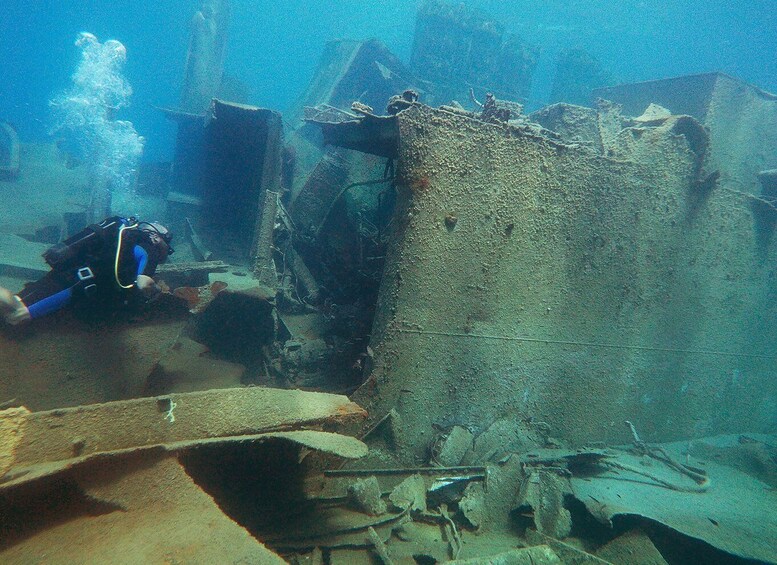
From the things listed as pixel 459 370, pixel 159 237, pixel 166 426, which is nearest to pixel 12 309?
pixel 159 237

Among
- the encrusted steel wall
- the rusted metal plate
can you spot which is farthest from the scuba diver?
the encrusted steel wall

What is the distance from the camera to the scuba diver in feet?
11.1

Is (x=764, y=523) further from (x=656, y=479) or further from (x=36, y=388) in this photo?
(x=36, y=388)

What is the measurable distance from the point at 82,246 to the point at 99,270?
249 mm

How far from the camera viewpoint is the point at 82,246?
3.54 m

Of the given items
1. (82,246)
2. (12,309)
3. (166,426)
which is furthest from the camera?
(82,246)

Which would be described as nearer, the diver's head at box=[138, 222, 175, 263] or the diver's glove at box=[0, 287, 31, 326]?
the diver's glove at box=[0, 287, 31, 326]

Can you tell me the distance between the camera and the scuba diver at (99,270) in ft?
11.1

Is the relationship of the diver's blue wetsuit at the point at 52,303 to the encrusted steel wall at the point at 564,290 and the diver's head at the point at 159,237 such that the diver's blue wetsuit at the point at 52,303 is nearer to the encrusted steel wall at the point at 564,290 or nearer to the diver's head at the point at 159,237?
the diver's head at the point at 159,237

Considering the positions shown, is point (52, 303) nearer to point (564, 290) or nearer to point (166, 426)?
point (166, 426)

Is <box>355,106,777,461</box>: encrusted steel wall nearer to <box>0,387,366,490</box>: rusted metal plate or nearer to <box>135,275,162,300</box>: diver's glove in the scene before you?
<box>0,387,366,490</box>: rusted metal plate

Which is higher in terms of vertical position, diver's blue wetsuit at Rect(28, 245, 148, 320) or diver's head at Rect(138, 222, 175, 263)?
diver's head at Rect(138, 222, 175, 263)

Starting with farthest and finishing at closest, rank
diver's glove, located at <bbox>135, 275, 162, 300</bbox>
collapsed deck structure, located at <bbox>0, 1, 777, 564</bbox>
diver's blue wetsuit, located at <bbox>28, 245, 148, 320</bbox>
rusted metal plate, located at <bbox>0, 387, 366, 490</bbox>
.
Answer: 1. diver's glove, located at <bbox>135, 275, 162, 300</bbox>
2. diver's blue wetsuit, located at <bbox>28, 245, 148, 320</bbox>
3. collapsed deck structure, located at <bbox>0, 1, 777, 564</bbox>
4. rusted metal plate, located at <bbox>0, 387, 366, 490</bbox>

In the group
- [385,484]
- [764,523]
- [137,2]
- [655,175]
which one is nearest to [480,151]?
[655,175]
